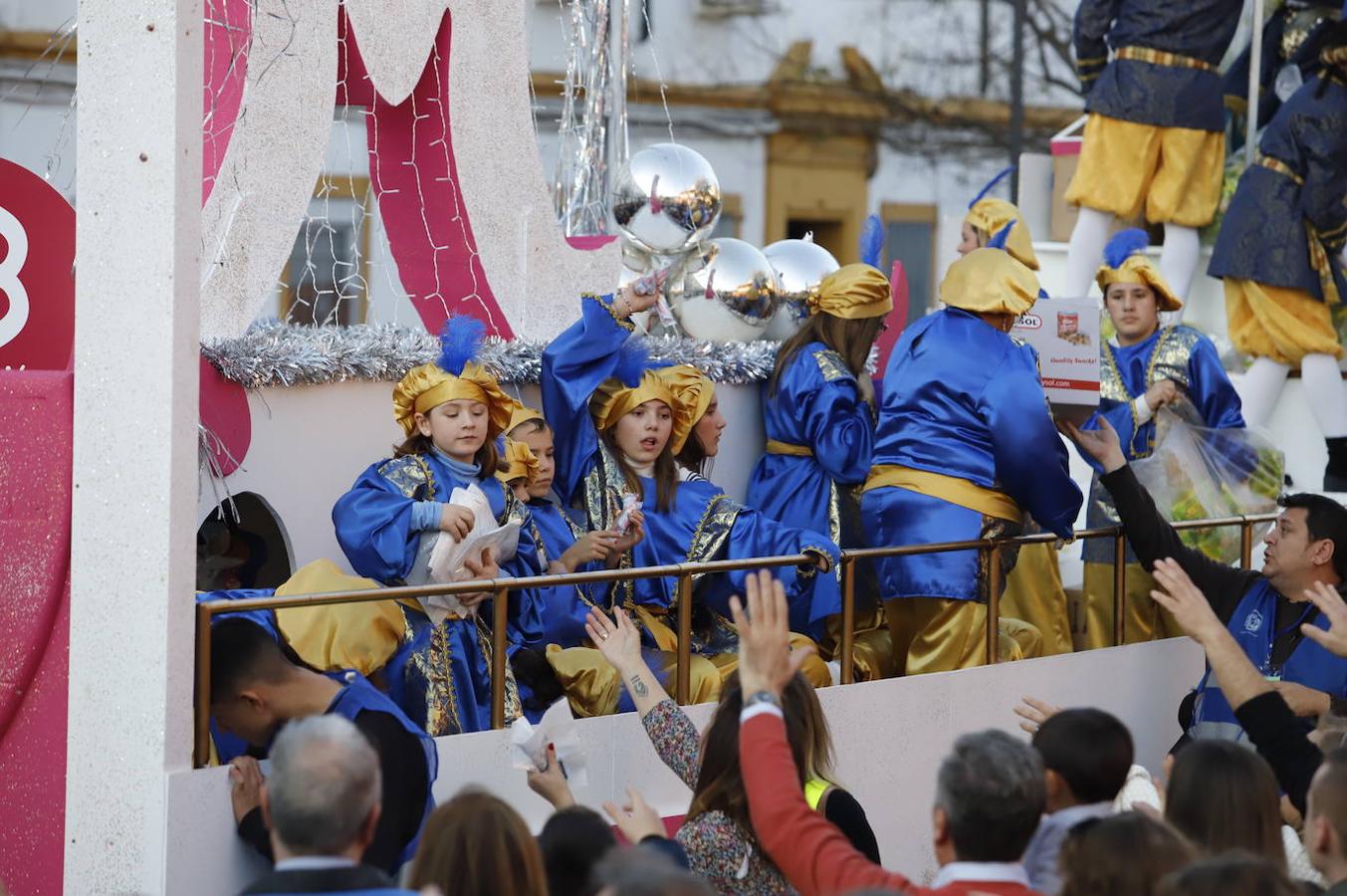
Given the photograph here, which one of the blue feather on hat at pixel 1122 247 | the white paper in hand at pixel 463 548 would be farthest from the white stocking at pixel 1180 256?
the white paper in hand at pixel 463 548

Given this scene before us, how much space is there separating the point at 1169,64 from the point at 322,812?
261 inches

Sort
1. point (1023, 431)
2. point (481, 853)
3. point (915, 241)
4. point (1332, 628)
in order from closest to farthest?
point (481, 853) < point (1332, 628) < point (1023, 431) < point (915, 241)

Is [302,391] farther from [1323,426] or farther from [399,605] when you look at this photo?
[1323,426]

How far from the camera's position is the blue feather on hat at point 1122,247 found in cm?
715

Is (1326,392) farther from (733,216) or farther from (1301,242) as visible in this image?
(733,216)

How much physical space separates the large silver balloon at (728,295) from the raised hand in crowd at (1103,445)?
1365mm

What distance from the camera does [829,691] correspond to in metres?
5.23

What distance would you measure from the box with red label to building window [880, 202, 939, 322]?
587 inches

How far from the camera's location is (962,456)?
18.4 ft

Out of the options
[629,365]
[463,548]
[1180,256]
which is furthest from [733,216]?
[463,548]

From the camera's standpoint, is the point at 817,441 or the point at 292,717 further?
the point at 817,441

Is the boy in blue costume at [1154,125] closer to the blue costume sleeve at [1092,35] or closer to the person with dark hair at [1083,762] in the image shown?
the blue costume sleeve at [1092,35]

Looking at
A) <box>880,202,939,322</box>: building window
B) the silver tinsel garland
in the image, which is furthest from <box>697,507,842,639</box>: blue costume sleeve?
<box>880,202,939,322</box>: building window

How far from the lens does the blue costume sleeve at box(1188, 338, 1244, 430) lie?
22.7 ft
